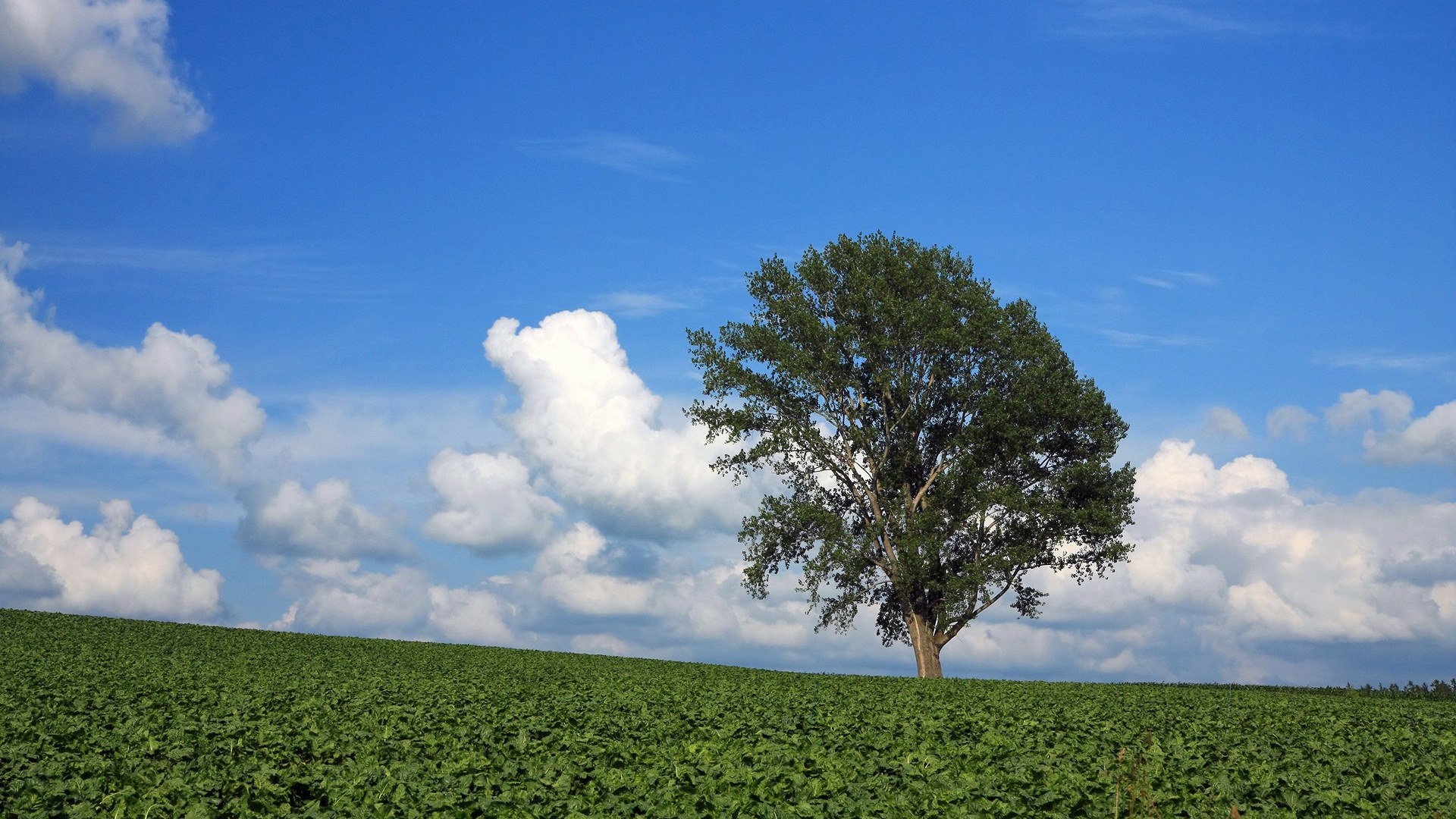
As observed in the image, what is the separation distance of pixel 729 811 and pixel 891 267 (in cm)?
3614

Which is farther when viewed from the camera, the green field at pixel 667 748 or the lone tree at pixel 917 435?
the lone tree at pixel 917 435

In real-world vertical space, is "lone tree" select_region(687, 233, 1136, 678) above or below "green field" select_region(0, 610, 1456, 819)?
above

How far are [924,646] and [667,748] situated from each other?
97.5 feet

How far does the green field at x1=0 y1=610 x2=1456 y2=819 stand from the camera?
11742 mm

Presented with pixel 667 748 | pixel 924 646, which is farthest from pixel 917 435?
pixel 667 748

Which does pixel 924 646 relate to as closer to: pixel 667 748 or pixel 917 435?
pixel 917 435

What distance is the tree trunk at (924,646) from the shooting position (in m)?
43.5

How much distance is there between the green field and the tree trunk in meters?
11.4

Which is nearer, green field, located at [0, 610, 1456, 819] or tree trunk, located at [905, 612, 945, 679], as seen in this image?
green field, located at [0, 610, 1456, 819]

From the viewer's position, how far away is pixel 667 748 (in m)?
15.6

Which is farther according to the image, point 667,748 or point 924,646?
point 924,646

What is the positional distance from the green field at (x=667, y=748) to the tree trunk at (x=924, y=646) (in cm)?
1144

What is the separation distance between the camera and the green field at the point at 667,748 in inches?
462

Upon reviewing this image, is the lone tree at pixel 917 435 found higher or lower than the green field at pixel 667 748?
higher
